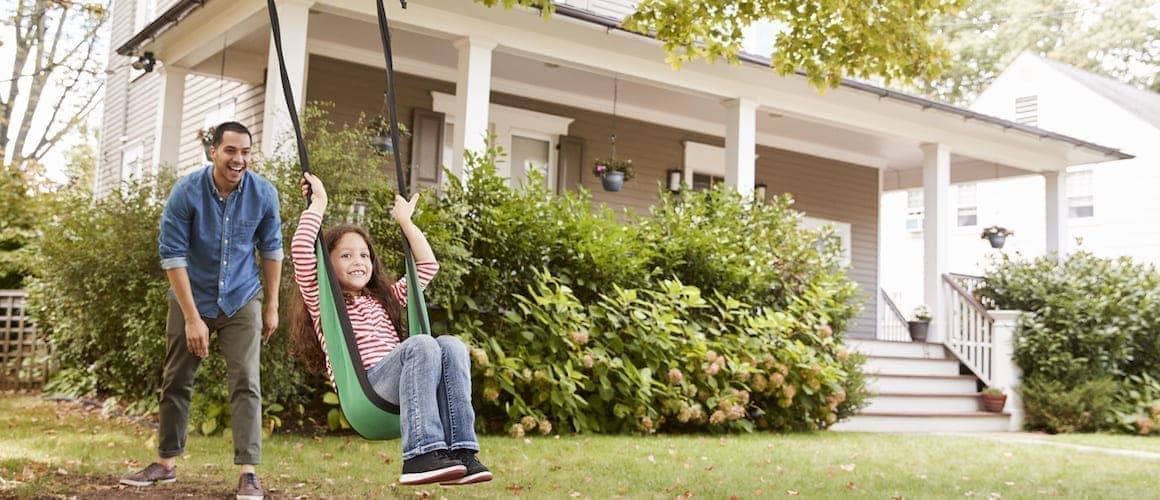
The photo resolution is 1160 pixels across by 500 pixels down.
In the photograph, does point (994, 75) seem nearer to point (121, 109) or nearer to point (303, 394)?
point (121, 109)

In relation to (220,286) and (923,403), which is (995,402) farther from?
(220,286)

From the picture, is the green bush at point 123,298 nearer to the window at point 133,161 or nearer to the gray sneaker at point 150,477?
the gray sneaker at point 150,477

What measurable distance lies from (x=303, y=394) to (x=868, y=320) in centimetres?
1073

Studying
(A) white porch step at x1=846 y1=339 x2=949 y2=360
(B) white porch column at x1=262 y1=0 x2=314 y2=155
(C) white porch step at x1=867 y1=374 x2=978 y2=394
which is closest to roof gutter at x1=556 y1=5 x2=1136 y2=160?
(B) white porch column at x1=262 y1=0 x2=314 y2=155

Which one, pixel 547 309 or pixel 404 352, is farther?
pixel 547 309

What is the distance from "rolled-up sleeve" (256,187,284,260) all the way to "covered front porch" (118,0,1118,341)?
340 cm

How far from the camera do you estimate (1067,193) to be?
19.9 meters

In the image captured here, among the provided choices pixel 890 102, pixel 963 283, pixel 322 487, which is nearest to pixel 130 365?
pixel 322 487

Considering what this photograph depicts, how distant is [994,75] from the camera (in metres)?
32.0

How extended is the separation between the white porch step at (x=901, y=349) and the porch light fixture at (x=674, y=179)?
3.38 meters

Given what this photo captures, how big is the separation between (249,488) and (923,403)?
27.2 ft

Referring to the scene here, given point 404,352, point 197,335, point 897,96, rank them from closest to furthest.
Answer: point 404,352
point 197,335
point 897,96

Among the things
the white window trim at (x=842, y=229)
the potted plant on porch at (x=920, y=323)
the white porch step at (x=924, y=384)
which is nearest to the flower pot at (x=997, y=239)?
the white window trim at (x=842, y=229)

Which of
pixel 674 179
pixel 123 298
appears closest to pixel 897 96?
pixel 674 179
